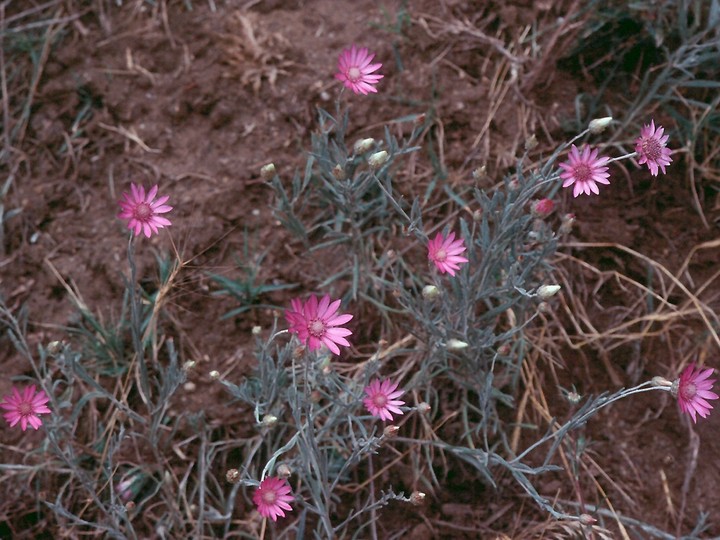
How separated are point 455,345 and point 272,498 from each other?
590 mm

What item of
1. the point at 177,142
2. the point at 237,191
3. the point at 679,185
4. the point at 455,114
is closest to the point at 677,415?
the point at 679,185

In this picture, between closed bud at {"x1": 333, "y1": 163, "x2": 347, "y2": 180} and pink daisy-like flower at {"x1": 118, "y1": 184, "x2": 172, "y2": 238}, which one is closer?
pink daisy-like flower at {"x1": 118, "y1": 184, "x2": 172, "y2": 238}

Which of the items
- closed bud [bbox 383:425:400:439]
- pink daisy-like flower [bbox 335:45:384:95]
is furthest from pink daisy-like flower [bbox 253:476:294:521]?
pink daisy-like flower [bbox 335:45:384:95]

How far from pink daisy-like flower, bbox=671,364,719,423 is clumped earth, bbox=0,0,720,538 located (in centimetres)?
47

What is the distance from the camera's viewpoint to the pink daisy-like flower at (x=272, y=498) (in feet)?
5.95

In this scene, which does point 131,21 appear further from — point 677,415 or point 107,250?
point 677,415

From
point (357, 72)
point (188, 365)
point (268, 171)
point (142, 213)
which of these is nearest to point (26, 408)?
point (188, 365)

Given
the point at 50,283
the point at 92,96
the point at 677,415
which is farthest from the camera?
the point at 92,96

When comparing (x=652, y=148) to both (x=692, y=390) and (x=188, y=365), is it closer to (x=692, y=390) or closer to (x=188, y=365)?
(x=692, y=390)

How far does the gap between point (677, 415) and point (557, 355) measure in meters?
0.38

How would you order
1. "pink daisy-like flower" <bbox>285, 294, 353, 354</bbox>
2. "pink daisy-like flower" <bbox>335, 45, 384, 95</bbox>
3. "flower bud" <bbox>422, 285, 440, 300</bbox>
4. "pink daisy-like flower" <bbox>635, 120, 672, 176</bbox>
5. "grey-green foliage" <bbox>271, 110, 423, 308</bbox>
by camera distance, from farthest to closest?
"grey-green foliage" <bbox>271, 110, 423, 308</bbox> < "pink daisy-like flower" <bbox>335, 45, 384, 95</bbox> < "flower bud" <bbox>422, 285, 440, 300</bbox> < "pink daisy-like flower" <bbox>635, 120, 672, 176</bbox> < "pink daisy-like flower" <bbox>285, 294, 353, 354</bbox>

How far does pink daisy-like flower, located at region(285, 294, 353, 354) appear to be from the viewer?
1.74 metres

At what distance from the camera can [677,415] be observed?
7.68ft

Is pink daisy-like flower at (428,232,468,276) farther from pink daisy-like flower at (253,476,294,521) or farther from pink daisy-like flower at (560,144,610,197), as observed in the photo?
pink daisy-like flower at (253,476,294,521)
